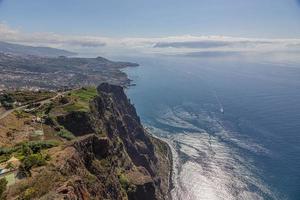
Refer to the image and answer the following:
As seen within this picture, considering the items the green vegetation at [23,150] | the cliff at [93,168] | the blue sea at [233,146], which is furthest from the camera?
the blue sea at [233,146]

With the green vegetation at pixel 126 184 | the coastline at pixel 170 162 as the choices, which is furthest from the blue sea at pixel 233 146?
the green vegetation at pixel 126 184

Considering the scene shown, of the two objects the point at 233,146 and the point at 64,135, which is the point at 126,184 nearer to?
the point at 64,135

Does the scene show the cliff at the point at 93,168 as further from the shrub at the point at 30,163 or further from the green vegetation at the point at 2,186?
the shrub at the point at 30,163

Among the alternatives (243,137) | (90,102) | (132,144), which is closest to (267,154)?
(243,137)

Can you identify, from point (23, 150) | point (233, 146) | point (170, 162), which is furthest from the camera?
point (233, 146)

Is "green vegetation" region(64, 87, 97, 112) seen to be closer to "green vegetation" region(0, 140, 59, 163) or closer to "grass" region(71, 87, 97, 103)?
"grass" region(71, 87, 97, 103)

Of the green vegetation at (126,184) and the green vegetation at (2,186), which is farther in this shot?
the green vegetation at (126,184)

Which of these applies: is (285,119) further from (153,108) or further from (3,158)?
(3,158)

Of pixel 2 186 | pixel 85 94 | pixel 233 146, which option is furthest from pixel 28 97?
pixel 233 146
